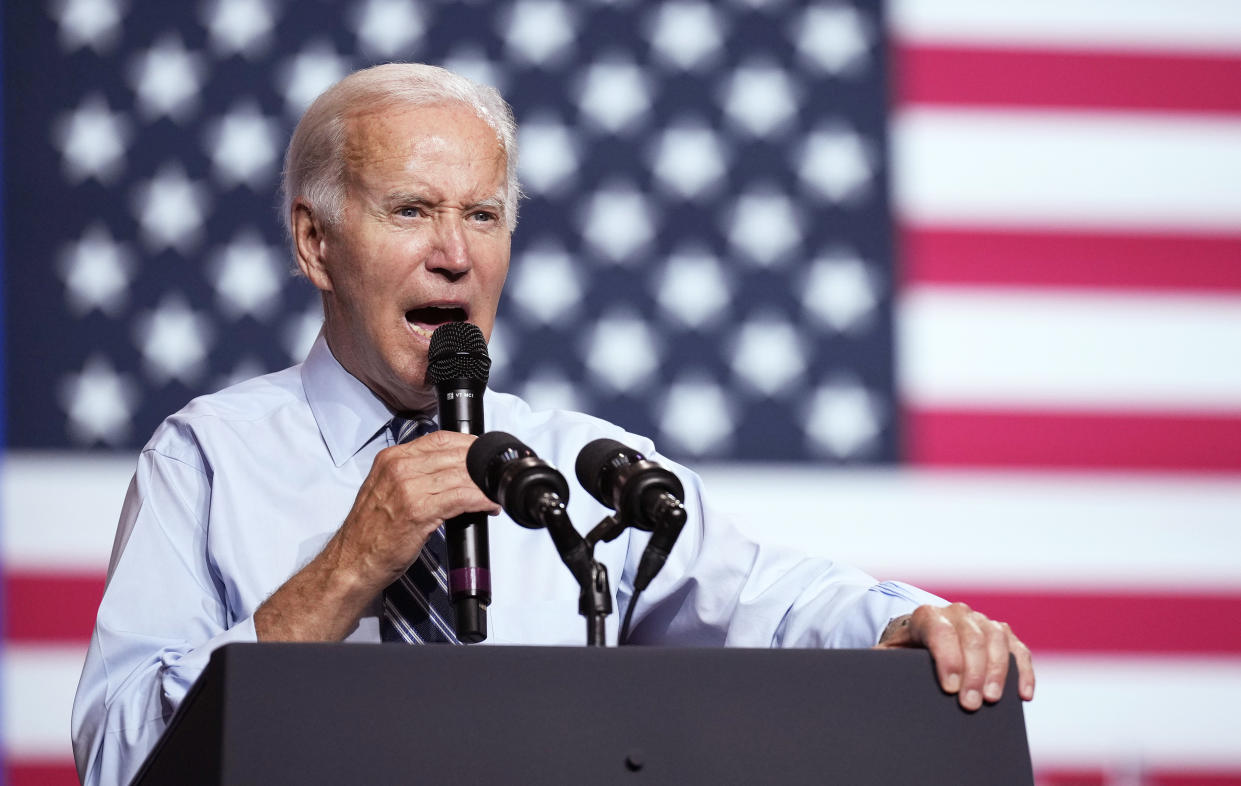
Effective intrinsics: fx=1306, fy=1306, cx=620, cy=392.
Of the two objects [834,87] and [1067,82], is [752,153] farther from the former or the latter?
[1067,82]

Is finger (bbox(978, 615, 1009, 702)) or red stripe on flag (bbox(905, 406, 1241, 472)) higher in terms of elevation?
red stripe on flag (bbox(905, 406, 1241, 472))

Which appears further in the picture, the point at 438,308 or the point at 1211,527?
the point at 1211,527

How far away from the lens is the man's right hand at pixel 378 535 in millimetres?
1165

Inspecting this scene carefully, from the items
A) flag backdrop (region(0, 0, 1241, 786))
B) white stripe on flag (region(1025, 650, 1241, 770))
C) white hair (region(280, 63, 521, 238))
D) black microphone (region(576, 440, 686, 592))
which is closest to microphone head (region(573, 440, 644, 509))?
black microphone (region(576, 440, 686, 592))

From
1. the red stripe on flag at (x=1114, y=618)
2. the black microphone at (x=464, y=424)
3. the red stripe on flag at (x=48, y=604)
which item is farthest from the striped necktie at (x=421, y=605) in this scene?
the red stripe on flag at (x=1114, y=618)

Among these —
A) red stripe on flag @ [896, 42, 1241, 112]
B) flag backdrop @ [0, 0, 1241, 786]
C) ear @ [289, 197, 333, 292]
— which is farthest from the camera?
red stripe on flag @ [896, 42, 1241, 112]

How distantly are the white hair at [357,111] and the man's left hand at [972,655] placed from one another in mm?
873

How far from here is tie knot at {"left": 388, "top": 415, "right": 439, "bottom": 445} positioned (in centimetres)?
166

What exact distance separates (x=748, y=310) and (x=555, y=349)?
0.46 m

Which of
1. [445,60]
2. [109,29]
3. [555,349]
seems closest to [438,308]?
[555,349]

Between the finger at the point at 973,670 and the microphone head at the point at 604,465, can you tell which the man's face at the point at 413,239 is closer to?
the microphone head at the point at 604,465

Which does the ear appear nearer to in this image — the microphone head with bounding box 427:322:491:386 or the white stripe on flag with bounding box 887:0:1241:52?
the microphone head with bounding box 427:322:491:386

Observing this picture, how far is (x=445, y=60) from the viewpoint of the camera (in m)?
3.06

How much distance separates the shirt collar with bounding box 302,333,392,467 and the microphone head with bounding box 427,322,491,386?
0.33 meters
